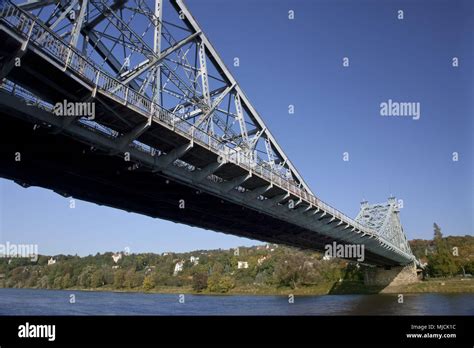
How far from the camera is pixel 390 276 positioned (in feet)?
287

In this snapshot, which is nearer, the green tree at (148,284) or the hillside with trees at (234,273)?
the hillside with trees at (234,273)

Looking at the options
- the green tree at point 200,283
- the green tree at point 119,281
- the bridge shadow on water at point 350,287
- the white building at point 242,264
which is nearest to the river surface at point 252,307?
the bridge shadow on water at point 350,287

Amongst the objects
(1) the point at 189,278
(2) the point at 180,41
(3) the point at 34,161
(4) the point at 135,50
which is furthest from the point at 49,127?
(1) the point at 189,278

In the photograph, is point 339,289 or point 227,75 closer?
point 227,75

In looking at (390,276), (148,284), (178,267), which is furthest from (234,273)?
(390,276)

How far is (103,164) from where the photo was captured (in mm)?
23203

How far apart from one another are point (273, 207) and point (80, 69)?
21977mm

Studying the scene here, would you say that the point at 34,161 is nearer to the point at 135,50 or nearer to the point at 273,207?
the point at 135,50

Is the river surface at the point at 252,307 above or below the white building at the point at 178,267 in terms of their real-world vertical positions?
above

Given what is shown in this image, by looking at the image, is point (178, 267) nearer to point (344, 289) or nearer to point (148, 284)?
point (148, 284)

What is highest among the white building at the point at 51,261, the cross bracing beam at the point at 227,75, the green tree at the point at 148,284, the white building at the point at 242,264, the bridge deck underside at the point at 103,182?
the cross bracing beam at the point at 227,75

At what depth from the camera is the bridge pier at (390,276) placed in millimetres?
84812

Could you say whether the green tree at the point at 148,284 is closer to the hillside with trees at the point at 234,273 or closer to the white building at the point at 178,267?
the hillside with trees at the point at 234,273
